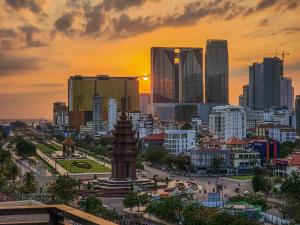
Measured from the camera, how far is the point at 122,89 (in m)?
153

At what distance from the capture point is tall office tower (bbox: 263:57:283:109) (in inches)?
6088

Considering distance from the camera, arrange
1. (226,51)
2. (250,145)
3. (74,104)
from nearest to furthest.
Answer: (250,145) → (74,104) → (226,51)

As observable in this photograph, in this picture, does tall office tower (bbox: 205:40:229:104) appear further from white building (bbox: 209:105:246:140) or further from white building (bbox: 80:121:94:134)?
white building (bbox: 209:105:246:140)

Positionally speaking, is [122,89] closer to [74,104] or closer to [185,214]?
[74,104]

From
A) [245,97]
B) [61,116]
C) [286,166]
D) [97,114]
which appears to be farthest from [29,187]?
[245,97]

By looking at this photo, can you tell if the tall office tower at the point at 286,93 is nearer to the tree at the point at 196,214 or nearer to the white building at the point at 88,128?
the white building at the point at 88,128

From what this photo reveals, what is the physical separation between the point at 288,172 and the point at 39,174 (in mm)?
21354

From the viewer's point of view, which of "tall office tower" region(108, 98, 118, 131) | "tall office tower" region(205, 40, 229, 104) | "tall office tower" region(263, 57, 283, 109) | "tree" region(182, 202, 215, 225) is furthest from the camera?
"tall office tower" region(205, 40, 229, 104)

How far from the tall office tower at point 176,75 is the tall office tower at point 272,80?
25.4 meters

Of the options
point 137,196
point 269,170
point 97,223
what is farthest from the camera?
point 269,170

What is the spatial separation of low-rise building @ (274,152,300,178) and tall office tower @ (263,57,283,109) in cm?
10472

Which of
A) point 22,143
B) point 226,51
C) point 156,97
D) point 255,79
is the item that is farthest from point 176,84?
point 22,143

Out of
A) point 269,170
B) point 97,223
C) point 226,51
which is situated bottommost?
point 269,170

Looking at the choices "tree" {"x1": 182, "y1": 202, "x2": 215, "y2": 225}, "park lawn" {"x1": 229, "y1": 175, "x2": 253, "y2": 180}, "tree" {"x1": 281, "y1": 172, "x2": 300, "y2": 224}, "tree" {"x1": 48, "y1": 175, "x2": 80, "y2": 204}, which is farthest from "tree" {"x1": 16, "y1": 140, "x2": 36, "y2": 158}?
"tree" {"x1": 182, "y1": 202, "x2": 215, "y2": 225}
